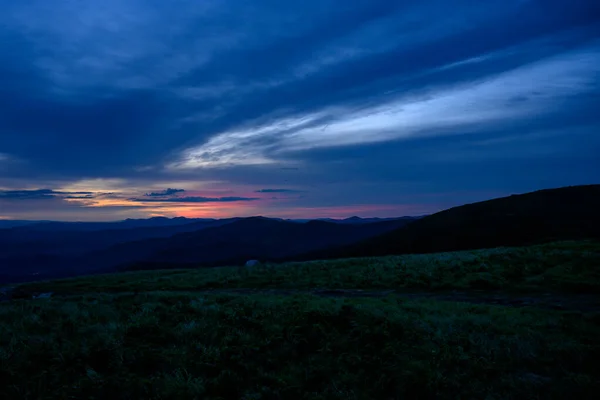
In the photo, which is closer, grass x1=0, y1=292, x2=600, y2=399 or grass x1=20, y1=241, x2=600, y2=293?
grass x1=0, y1=292, x2=600, y2=399

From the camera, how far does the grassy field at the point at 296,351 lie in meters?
8.05

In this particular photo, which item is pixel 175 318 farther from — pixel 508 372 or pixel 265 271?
pixel 265 271

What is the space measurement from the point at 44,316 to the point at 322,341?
10.9 metres

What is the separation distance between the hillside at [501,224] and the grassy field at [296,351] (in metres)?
70.6

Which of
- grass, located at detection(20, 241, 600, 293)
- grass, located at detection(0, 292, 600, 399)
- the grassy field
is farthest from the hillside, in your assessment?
grass, located at detection(0, 292, 600, 399)

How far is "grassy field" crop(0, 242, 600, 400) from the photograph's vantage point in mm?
8055

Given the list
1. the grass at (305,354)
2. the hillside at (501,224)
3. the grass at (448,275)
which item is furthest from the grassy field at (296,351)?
the hillside at (501,224)

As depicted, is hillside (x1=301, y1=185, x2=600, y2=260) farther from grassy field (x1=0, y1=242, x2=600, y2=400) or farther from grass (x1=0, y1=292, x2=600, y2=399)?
grass (x1=0, y1=292, x2=600, y2=399)

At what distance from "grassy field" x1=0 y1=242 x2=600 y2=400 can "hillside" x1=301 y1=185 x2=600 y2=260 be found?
70606 mm

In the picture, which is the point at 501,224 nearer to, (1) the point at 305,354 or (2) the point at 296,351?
(1) the point at 305,354

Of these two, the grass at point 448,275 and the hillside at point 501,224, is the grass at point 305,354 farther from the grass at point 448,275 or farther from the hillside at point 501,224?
the hillside at point 501,224

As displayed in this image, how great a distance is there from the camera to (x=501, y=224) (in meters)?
92.0

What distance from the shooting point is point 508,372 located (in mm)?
8555

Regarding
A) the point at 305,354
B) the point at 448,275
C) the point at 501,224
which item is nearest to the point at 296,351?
the point at 305,354
